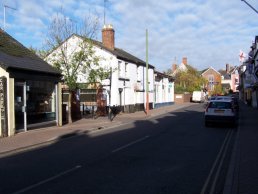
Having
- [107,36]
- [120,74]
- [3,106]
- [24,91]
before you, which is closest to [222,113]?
[24,91]

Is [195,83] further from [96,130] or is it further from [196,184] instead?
[196,184]

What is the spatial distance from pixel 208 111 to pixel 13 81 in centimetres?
1115

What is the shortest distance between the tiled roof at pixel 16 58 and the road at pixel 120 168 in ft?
18.0

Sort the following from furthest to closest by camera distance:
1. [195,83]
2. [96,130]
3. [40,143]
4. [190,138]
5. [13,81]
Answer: [195,83]
[96,130]
[13,81]
[190,138]
[40,143]

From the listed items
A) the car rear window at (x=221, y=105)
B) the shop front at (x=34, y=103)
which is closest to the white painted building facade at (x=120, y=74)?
the shop front at (x=34, y=103)

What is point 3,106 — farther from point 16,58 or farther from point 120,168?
point 120,168

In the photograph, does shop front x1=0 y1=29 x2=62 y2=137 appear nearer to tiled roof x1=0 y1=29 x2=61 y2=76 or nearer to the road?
tiled roof x1=0 y1=29 x2=61 y2=76

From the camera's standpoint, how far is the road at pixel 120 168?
860cm

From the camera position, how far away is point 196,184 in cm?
894

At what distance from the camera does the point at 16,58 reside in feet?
73.2

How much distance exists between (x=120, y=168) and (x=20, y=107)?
11.4m

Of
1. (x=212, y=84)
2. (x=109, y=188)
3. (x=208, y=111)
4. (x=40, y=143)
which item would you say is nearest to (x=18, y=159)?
(x=40, y=143)

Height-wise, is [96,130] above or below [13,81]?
below

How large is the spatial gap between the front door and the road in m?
4.53
